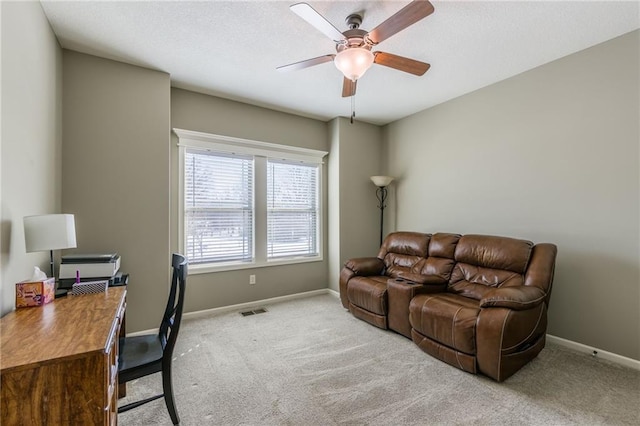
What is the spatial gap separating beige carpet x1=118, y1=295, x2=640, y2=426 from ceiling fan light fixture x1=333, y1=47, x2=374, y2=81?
2.35 metres

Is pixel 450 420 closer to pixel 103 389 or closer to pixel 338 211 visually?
pixel 103 389

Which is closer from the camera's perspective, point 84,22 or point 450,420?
point 450,420

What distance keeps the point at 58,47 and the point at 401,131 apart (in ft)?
13.5

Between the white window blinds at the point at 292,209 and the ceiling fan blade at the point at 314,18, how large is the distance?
2.36 metres

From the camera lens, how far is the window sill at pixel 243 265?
3.57 m

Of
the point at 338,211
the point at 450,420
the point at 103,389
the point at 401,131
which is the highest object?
the point at 401,131

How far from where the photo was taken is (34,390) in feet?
3.25

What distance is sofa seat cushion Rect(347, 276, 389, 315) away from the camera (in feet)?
10.1

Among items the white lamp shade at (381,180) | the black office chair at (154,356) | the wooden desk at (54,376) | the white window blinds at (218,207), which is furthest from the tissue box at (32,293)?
the white lamp shade at (381,180)

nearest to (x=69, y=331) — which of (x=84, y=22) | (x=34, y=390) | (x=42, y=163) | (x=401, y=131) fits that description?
(x=34, y=390)

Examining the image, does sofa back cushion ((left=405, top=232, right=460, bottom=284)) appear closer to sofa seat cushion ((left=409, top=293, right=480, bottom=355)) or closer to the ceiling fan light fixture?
sofa seat cushion ((left=409, top=293, right=480, bottom=355))

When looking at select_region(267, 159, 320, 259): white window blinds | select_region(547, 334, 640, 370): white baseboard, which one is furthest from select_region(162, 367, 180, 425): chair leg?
select_region(547, 334, 640, 370): white baseboard

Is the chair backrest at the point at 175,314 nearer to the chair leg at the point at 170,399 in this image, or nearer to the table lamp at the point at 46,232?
the chair leg at the point at 170,399

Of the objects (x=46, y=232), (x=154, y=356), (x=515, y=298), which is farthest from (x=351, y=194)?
(x=46, y=232)
